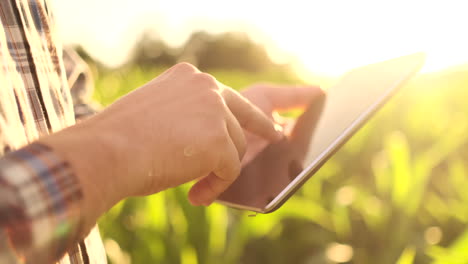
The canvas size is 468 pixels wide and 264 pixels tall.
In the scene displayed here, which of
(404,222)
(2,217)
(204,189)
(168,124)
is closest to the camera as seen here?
(2,217)

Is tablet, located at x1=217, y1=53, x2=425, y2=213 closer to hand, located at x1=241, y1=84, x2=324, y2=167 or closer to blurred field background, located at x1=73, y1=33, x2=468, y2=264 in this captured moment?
hand, located at x1=241, y1=84, x2=324, y2=167

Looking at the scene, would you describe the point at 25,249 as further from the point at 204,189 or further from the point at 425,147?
the point at 425,147

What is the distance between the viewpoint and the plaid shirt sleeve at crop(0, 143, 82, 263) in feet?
1.16

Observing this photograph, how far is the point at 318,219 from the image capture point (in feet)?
4.50

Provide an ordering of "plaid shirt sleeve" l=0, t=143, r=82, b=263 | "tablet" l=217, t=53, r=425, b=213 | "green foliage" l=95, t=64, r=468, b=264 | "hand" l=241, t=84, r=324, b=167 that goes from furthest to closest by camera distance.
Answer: "green foliage" l=95, t=64, r=468, b=264
"hand" l=241, t=84, r=324, b=167
"tablet" l=217, t=53, r=425, b=213
"plaid shirt sleeve" l=0, t=143, r=82, b=263

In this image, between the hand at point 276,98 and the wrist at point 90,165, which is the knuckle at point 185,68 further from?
the hand at point 276,98

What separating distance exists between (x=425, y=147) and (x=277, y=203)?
1.38 m

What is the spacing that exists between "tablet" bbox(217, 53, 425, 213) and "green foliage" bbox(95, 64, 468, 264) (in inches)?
15.8

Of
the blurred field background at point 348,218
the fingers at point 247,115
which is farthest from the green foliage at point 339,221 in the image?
the fingers at point 247,115

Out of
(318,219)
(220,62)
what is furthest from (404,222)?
(220,62)

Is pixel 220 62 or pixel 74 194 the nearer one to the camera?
pixel 74 194

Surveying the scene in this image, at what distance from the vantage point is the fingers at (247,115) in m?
0.58

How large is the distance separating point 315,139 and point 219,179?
0.25m

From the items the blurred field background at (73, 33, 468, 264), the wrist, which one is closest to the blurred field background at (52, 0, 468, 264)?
the blurred field background at (73, 33, 468, 264)
